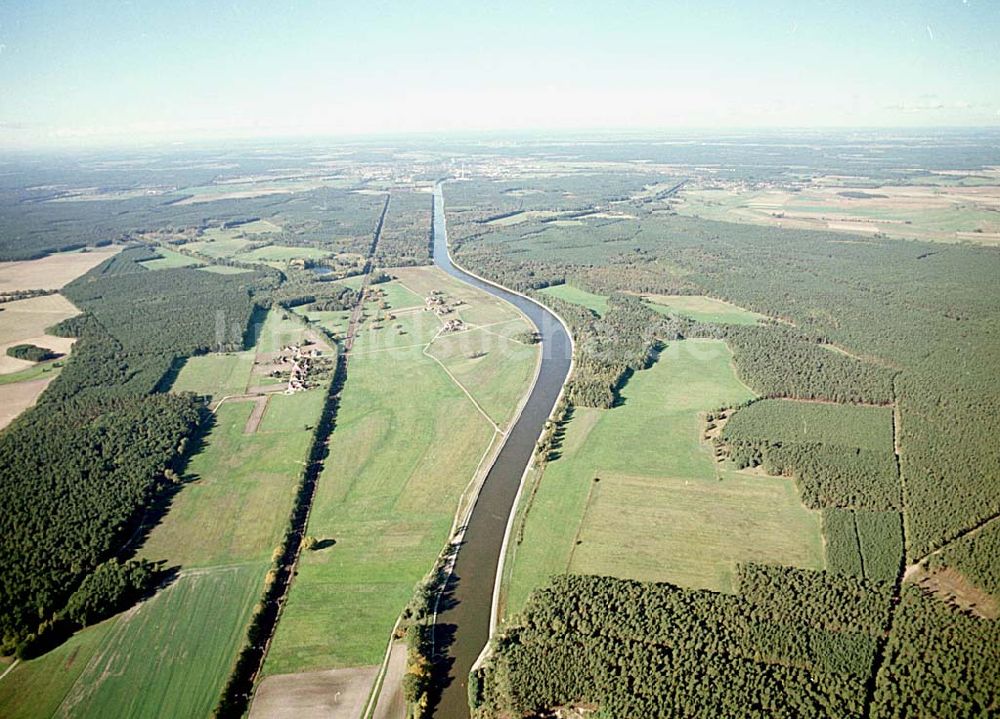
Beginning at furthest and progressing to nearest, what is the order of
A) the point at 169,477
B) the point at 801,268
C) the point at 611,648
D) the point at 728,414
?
the point at 801,268 < the point at 728,414 < the point at 169,477 < the point at 611,648

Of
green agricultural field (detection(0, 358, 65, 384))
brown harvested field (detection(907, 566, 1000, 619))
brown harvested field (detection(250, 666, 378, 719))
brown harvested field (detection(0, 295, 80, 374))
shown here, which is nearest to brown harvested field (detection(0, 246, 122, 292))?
brown harvested field (detection(0, 295, 80, 374))

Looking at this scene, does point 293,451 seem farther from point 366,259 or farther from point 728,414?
point 366,259

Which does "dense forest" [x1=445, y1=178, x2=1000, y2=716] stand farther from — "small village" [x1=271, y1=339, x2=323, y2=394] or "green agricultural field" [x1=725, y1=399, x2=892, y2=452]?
"small village" [x1=271, y1=339, x2=323, y2=394]

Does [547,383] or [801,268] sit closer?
[547,383]

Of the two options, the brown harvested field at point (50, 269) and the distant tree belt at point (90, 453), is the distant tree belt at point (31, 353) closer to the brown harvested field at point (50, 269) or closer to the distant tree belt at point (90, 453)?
the distant tree belt at point (90, 453)

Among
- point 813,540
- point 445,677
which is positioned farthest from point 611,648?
point 813,540

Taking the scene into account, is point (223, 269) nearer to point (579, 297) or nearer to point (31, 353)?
point (31, 353)
